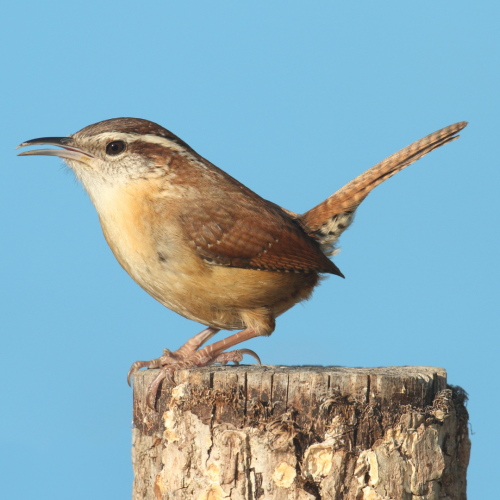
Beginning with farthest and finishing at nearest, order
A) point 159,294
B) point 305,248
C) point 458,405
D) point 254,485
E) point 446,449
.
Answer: point 305,248 < point 159,294 < point 458,405 < point 446,449 < point 254,485

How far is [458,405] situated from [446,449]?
1.19 ft

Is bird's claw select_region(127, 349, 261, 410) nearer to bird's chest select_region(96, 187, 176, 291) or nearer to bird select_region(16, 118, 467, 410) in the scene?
bird select_region(16, 118, 467, 410)

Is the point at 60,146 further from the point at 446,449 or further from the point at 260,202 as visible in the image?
the point at 446,449

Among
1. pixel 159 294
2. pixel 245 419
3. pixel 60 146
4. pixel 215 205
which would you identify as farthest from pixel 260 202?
pixel 245 419

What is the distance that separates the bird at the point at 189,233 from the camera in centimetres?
419

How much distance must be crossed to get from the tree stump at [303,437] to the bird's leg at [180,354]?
1064 mm

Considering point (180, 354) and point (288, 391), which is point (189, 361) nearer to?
point (180, 354)

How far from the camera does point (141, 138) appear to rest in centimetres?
445

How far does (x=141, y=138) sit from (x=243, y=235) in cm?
105

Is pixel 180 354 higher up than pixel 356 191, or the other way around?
pixel 356 191

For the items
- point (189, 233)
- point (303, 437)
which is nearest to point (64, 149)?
point (189, 233)

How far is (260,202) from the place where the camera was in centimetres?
477

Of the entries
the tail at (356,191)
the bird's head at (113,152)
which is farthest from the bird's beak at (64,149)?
the tail at (356,191)

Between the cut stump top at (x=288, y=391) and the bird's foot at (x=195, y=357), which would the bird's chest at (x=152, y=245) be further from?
the cut stump top at (x=288, y=391)
